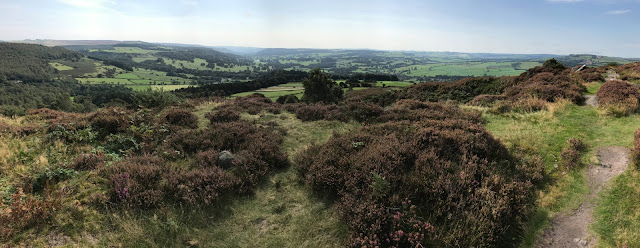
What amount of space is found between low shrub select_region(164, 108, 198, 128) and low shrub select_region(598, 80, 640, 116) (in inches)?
796

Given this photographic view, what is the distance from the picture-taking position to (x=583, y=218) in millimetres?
6215

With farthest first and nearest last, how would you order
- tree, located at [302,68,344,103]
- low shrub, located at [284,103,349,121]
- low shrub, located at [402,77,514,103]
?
tree, located at [302,68,344,103] → low shrub, located at [402,77,514,103] → low shrub, located at [284,103,349,121]

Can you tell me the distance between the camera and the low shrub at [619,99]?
39.9 ft

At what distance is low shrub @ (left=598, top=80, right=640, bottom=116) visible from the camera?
39.9ft

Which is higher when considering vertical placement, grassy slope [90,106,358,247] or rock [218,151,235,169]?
rock [218,151,235,169]

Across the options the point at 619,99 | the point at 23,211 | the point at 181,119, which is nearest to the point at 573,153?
the point at 619,99

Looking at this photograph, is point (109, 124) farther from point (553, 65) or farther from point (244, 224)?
point (553, 65)

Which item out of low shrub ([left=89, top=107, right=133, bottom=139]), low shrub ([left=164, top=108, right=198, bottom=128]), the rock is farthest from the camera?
low shrub ([left=164, top=108, right=198, bottom=128])

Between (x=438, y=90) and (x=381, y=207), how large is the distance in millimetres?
45550

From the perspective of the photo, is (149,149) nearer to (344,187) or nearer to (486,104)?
(344,187)

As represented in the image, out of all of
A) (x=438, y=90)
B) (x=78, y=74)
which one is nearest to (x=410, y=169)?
(x=438, y=90)

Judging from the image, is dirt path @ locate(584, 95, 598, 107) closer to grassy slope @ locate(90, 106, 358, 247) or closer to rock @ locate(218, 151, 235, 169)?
grassy slope @ locate(90, 106, 358, 247)

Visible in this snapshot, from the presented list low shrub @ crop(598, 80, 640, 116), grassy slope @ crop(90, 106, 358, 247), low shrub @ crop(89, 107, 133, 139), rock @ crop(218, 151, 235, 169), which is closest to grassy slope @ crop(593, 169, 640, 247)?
grassy slope @ crop(90, 106, 358, 247)

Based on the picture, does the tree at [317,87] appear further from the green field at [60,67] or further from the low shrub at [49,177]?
the green field at [60,67]
